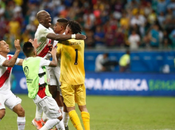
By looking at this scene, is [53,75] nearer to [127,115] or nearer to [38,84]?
[38,84]

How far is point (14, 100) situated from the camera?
753cm

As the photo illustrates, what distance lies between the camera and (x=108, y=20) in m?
22.0

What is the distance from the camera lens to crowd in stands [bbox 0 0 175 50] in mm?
→ 19984

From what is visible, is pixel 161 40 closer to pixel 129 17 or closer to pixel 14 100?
pixel 129 17

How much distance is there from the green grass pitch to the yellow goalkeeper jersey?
195cm

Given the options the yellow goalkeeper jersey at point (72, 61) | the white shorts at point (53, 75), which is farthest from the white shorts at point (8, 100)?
the white shorts at point (53, 75)

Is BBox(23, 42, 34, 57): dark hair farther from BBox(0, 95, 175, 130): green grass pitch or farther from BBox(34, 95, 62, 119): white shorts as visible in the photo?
BBox(0, 95, 175, 130): green grass pitch

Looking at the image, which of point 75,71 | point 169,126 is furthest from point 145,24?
point 75,71

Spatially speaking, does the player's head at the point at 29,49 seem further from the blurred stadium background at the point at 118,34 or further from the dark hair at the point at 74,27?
the blurred stadium background at the point at 118,34

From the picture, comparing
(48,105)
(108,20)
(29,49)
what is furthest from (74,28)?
(108,20)

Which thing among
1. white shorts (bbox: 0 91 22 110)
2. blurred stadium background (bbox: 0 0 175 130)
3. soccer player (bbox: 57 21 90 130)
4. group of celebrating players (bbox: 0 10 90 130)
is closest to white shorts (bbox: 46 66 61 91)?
group of celebrating players (bbox: 0 10 90 130)

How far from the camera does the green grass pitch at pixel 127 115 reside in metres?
9.49

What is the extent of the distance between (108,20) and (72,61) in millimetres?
14603

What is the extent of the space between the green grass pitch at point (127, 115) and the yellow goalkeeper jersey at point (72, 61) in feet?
6.41
